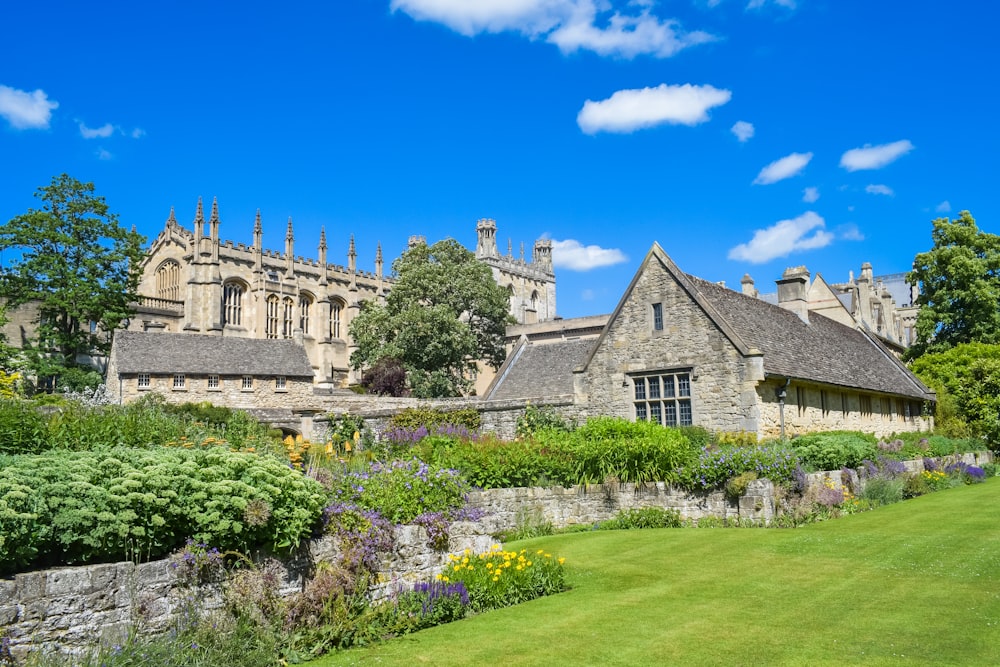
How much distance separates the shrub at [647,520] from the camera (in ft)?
54.5

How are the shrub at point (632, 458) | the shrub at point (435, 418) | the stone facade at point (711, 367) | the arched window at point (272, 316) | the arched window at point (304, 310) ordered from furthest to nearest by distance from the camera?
the arched window at point (304, 310), the arched window at point (272, 316), the shrub at point (435, 418), the stone facade at point (711, 367), the shrub at point (632, 458)

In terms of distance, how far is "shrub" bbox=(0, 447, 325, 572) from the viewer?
23.2 feet

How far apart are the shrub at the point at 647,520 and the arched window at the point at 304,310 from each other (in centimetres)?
6223

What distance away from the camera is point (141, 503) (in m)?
7.79

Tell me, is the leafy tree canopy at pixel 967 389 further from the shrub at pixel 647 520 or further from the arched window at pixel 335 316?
the arched window at pixel 335 316

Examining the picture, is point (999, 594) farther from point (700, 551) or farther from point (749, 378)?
point (749, 378)

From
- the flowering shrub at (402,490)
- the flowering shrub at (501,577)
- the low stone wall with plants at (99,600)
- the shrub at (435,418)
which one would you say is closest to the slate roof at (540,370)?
the shrub at (435,418)

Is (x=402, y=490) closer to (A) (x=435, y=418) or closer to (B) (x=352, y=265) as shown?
(A) (x=435, y=418)

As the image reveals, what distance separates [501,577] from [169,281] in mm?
67893

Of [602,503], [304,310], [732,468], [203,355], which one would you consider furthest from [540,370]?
[304,310]

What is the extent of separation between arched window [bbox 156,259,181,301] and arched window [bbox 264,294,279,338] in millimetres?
7478

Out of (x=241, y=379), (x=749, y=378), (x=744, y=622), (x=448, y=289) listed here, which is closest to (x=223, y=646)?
Result: (x=744, y=622)

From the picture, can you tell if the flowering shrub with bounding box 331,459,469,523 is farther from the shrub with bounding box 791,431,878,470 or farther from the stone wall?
the stone wall

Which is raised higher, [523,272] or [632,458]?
[523,272]
